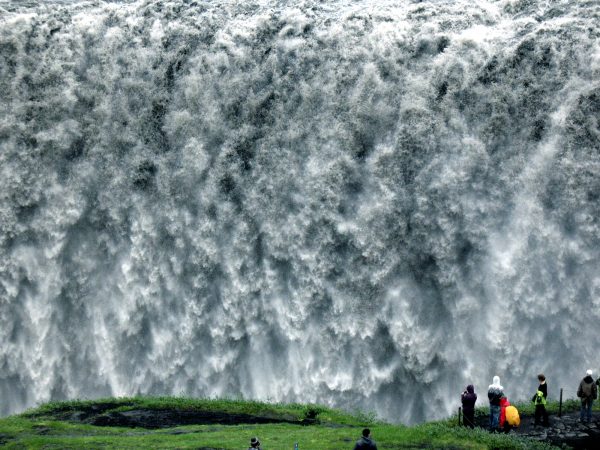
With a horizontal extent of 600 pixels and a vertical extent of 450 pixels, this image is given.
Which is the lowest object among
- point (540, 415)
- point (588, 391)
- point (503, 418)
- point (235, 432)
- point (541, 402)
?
point (235, 432)

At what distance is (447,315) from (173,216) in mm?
12522

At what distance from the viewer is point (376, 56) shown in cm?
4266

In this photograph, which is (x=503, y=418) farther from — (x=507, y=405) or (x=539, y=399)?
(x=539, y=399)

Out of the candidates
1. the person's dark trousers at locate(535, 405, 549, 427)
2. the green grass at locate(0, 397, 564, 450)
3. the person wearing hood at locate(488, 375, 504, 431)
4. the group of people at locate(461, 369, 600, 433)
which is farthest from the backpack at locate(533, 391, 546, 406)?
the green grass at locate(0, 397, 564, 450)

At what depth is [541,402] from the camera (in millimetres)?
31984

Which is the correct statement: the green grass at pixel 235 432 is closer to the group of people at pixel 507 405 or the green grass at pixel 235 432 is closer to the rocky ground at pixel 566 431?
the group of people at pixel 507 405

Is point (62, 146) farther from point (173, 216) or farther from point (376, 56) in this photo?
point (376, 56)

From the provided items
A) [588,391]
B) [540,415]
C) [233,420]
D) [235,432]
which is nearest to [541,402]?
[540,415]

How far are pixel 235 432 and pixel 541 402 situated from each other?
999 centimetres

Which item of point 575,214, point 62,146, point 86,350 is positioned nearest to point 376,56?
point 575,214

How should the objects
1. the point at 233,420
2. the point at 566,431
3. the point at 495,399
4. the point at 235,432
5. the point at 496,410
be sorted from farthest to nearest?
the point at 233,420 < the point at 235,432 < the point at 566,431 < the point at 496,410 < the point at 495,399

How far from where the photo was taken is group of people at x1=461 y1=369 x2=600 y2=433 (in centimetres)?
3081

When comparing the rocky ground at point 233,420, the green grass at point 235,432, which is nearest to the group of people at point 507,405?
the rocky ground at point 233,420

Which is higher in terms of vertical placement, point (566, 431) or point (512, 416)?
point (512, 416)
